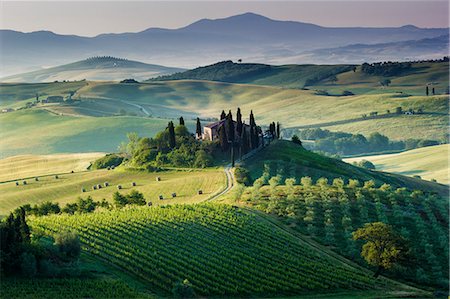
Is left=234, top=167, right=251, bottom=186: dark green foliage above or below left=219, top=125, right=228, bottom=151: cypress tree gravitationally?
below

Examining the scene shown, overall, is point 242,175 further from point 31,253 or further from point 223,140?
point 31,253

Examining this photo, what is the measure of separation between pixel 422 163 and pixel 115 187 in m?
82.1

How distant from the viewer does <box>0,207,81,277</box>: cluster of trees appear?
153 ft

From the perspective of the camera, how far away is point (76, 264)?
49906mm

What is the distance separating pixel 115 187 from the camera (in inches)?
3730

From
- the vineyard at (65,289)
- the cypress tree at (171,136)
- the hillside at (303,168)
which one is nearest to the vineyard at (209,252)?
the vineyard at (65,289)

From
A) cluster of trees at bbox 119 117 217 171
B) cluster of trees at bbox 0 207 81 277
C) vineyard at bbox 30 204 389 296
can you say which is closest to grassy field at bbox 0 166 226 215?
cluster of trees at bbox 119 117 217 171

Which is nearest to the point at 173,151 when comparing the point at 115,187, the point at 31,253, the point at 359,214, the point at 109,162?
the point at 115,187

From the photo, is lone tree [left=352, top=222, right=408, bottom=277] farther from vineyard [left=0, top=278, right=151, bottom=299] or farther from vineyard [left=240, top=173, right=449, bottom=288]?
vineyard [left=0, top=278, right=151, bottom=299]

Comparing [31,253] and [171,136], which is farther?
[171,136]

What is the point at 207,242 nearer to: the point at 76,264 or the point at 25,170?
the point at 76,264

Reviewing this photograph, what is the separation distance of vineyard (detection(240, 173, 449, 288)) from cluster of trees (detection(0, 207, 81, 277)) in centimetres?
2660

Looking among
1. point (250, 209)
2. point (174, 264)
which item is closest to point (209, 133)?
point (250, 209)

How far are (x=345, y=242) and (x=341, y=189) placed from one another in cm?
1787
